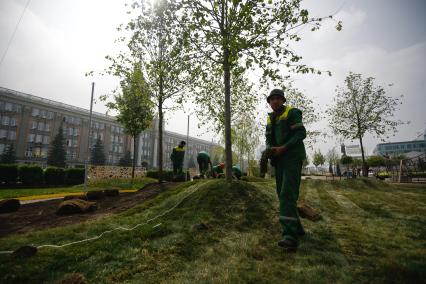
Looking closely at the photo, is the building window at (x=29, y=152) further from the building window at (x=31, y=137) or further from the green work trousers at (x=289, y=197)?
the green work trousers at (x=289, y=197)

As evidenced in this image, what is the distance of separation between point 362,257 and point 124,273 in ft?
10.0

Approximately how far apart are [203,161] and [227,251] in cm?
1123

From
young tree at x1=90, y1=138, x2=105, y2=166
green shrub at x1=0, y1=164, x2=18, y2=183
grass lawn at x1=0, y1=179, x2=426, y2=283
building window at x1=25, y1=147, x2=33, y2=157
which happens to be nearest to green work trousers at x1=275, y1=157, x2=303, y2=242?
grass lawn at x1=0, y1=179, x2=426, y2=283

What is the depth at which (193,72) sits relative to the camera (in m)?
8.65

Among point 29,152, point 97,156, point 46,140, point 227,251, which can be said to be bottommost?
point 227,251

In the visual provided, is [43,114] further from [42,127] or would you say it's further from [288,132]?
[288,132]

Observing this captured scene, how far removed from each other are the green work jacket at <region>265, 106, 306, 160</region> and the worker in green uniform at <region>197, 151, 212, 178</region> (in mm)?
10229

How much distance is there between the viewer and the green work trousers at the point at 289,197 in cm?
354

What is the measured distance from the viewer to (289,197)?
12.1ft

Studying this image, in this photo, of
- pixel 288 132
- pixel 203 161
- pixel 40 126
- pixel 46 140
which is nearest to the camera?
pixel 288 132

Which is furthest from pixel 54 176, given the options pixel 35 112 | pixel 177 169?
pixel 35 112

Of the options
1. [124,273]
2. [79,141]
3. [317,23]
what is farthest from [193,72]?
[79,141]

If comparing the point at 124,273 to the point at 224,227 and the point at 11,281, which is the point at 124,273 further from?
the point at 224,227

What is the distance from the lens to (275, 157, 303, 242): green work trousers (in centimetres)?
354
